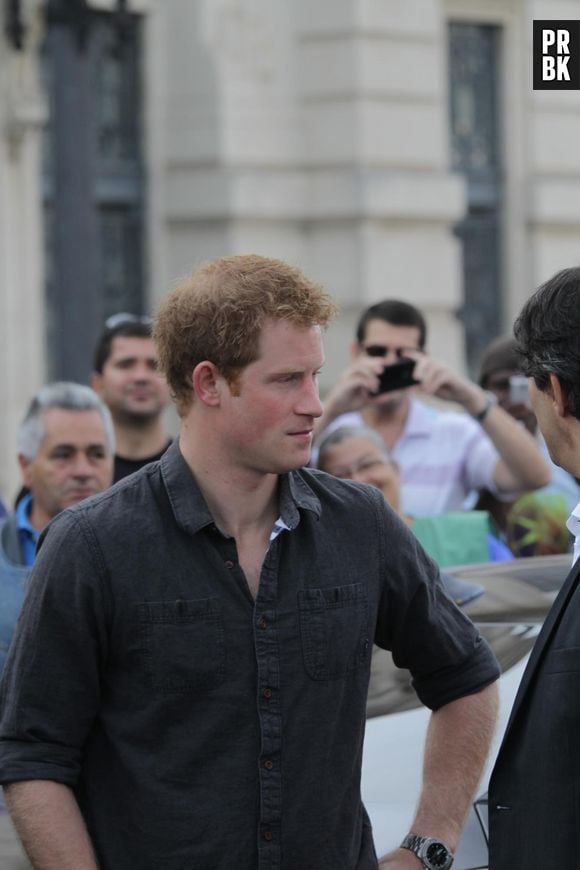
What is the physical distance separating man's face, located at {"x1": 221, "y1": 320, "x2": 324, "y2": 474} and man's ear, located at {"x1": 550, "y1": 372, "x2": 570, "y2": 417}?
38 centimetres

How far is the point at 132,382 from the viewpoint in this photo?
6.33 m

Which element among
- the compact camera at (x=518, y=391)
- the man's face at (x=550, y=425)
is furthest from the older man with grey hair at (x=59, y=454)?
the man's face at (x=550, y=425)

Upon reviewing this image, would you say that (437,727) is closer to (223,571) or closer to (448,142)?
(223,571)

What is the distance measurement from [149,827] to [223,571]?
39 centimetres

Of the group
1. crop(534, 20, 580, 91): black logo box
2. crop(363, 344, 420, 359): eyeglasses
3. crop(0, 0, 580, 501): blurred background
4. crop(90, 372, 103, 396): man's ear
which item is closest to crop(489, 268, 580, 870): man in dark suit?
crop(534, 20, 580, 91): black logo box

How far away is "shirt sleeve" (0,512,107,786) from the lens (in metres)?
2.83

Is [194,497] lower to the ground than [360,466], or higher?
higher

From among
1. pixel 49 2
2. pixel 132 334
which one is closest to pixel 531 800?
pixel 132 334

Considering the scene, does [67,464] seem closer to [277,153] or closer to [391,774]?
[391,774]

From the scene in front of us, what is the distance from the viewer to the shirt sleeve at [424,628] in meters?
3.07

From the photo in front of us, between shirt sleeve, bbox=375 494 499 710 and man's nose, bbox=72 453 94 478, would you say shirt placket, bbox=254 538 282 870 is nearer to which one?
shirt sleeve, bbox=375 494 499 710

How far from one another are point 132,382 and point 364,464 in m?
1.19

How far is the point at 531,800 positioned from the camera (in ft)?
8.82

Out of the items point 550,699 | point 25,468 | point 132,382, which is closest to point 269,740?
point 550,699
